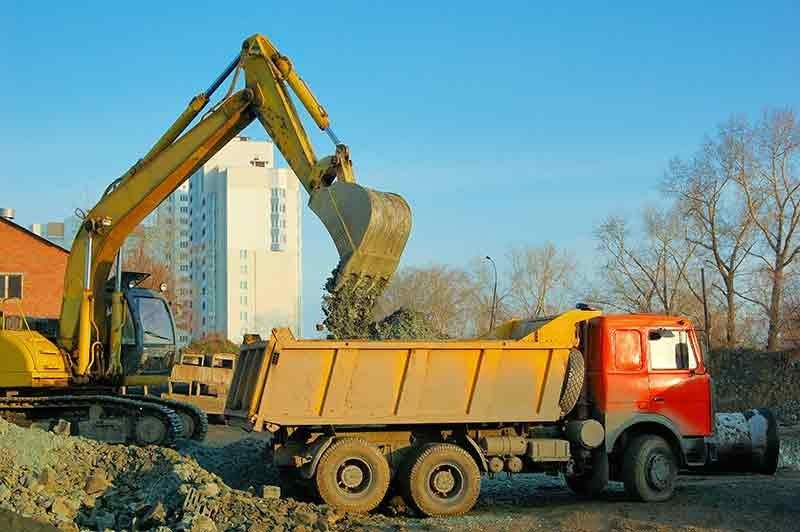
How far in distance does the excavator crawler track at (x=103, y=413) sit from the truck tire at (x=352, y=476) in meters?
5.40

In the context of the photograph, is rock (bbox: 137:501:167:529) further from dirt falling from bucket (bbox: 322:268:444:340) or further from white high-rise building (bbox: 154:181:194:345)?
white high-rise building (bbox: 154:181:194:345)

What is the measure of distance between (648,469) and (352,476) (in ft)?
13.6

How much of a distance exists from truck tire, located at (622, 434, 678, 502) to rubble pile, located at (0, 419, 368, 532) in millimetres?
4016

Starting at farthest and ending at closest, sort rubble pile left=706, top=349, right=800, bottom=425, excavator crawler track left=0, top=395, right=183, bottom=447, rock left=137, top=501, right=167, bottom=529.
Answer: rubble pile left=706, top=349, right=800, bottom=425, excavator crawler track left=0, top=395, right=183, bottom=447, rock left=137, top=501, right=167, bottom=529

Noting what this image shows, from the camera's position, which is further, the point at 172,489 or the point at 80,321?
the point at 80,321

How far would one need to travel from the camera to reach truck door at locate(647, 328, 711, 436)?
1305 centimetres

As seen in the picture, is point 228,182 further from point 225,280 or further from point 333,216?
point 333,216

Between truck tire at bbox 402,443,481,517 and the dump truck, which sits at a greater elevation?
the dump truck

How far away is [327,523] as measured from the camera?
33.9ft

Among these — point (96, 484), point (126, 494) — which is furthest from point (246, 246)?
point (126, 494)

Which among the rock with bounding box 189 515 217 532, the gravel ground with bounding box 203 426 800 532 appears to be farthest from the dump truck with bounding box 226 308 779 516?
the rock with bounding box 189 515 217 532

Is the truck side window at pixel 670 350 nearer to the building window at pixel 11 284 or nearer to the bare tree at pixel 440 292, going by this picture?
the building window at pixel 11 284

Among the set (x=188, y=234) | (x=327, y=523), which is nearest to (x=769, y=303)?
(x=327, y=523)

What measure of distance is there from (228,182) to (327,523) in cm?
9623
